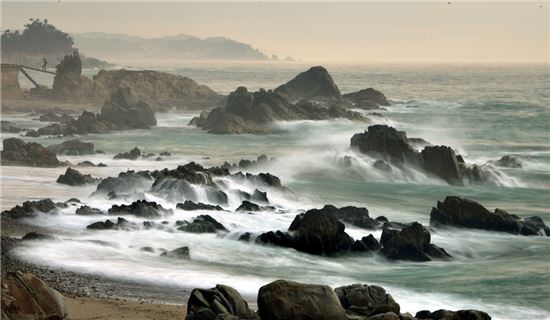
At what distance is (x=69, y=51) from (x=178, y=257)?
569 feet

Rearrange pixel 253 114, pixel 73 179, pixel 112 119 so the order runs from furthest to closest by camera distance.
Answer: pixel 253 114, pixel 112 119, pixel 73 179

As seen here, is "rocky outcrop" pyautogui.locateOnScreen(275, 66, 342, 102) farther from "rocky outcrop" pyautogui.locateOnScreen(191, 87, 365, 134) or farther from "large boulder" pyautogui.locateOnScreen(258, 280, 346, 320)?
"large boulder" pyautogui.locateOnScreen(258, 280, 346, 320)

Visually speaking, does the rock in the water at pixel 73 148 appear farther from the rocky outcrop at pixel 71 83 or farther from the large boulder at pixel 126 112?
the rocky outcrop at pixel 71 83

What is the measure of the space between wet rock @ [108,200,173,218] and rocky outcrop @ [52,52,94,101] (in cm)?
6423

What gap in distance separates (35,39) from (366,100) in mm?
109519

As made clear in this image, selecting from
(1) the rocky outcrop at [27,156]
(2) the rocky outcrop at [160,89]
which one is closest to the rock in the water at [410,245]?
(1) the rocky outcrop at [27,156]

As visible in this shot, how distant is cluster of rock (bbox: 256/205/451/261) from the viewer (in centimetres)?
2714

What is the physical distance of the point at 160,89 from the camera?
9769cm

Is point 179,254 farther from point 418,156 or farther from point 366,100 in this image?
point 366,100

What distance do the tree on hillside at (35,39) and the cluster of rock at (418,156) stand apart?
145282mm

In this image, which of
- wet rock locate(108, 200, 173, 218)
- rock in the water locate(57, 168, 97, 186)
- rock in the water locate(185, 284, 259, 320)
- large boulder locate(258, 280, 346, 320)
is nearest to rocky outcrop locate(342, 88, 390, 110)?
rock in the water locate(57, 168, 97, 186)

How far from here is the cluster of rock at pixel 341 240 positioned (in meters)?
27.1

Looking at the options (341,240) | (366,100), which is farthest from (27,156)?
(366,100)

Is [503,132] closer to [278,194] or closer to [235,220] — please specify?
[278,194]
